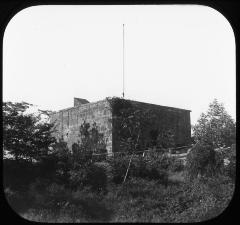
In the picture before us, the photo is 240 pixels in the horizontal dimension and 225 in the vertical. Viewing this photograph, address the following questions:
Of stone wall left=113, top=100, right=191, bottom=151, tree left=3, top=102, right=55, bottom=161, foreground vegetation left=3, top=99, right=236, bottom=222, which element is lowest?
foreground vegetation left=3, top=99, right=236, bottom=222

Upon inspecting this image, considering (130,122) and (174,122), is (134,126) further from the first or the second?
(174,122)

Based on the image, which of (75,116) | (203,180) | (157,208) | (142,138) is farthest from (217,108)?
(157,208)

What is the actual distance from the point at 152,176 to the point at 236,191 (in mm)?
10448

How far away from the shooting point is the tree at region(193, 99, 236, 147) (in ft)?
53.3

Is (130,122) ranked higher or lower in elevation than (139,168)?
higher

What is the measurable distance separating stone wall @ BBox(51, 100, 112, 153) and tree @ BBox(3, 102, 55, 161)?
607 centimetres

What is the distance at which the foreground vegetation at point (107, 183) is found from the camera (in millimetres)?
9695

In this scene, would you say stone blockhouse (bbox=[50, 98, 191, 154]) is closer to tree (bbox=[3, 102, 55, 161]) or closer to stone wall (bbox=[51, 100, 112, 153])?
stone wall (bbox=[51, 100, 112, 153])

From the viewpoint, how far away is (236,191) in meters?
3.19

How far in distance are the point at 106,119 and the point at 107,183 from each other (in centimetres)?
711

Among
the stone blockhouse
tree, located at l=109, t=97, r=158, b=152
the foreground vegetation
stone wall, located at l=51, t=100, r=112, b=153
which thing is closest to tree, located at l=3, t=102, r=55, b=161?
the foreground vegetation

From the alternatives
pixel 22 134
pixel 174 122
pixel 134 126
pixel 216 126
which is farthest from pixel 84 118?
pixel 22 134

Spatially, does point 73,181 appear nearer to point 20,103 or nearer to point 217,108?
point 20,103

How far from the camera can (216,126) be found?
60.4 ft
